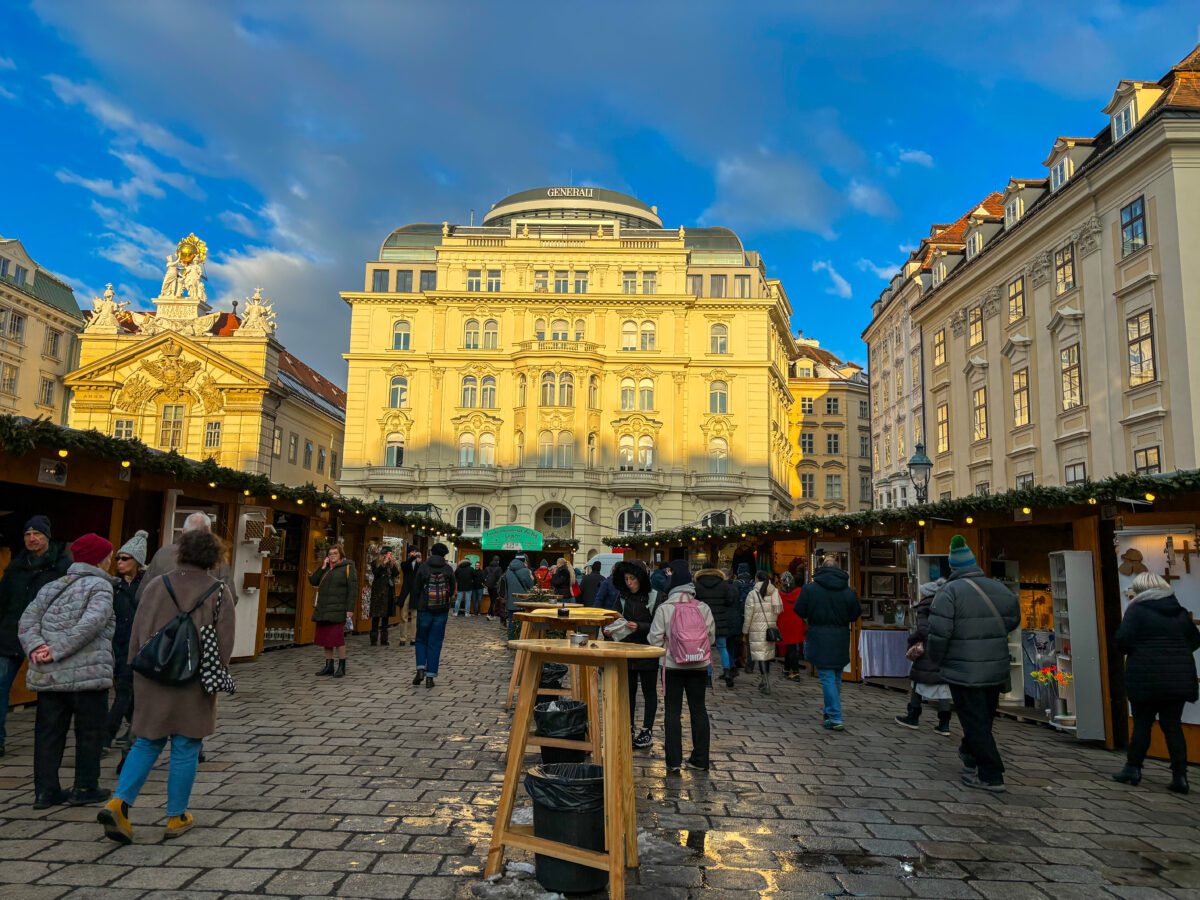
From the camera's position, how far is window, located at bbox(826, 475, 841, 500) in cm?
6081

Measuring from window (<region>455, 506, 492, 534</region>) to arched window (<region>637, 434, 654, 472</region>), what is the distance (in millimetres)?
9419

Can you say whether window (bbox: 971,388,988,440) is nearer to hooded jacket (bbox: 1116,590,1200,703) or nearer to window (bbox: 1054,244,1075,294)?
window (bbox: 1054,244,1075,294)

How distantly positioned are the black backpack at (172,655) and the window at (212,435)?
139 ft

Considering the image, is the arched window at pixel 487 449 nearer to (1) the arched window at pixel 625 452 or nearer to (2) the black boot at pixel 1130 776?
(1) the arched window at pixel 625 452

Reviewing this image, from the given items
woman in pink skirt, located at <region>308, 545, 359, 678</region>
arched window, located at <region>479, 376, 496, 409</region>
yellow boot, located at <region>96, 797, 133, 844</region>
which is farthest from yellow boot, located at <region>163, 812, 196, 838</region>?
arched window, located at <region>479, 376, 496, 409</region>

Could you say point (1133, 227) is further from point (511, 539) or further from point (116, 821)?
point (511, 539)

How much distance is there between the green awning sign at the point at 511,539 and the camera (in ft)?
120

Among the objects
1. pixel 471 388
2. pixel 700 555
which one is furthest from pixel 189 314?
pixel 700 555

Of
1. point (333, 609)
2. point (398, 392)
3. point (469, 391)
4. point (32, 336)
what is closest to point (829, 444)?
point (469, 391)

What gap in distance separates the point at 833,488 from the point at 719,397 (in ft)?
Answer: 55.1

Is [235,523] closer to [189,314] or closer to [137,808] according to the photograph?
[137,808]

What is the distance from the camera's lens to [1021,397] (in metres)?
26.0

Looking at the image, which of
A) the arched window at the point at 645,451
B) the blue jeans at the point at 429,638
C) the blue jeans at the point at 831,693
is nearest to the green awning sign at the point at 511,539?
the arched window at the point at 645,451

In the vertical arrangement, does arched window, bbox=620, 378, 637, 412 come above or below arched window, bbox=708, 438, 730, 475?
above
